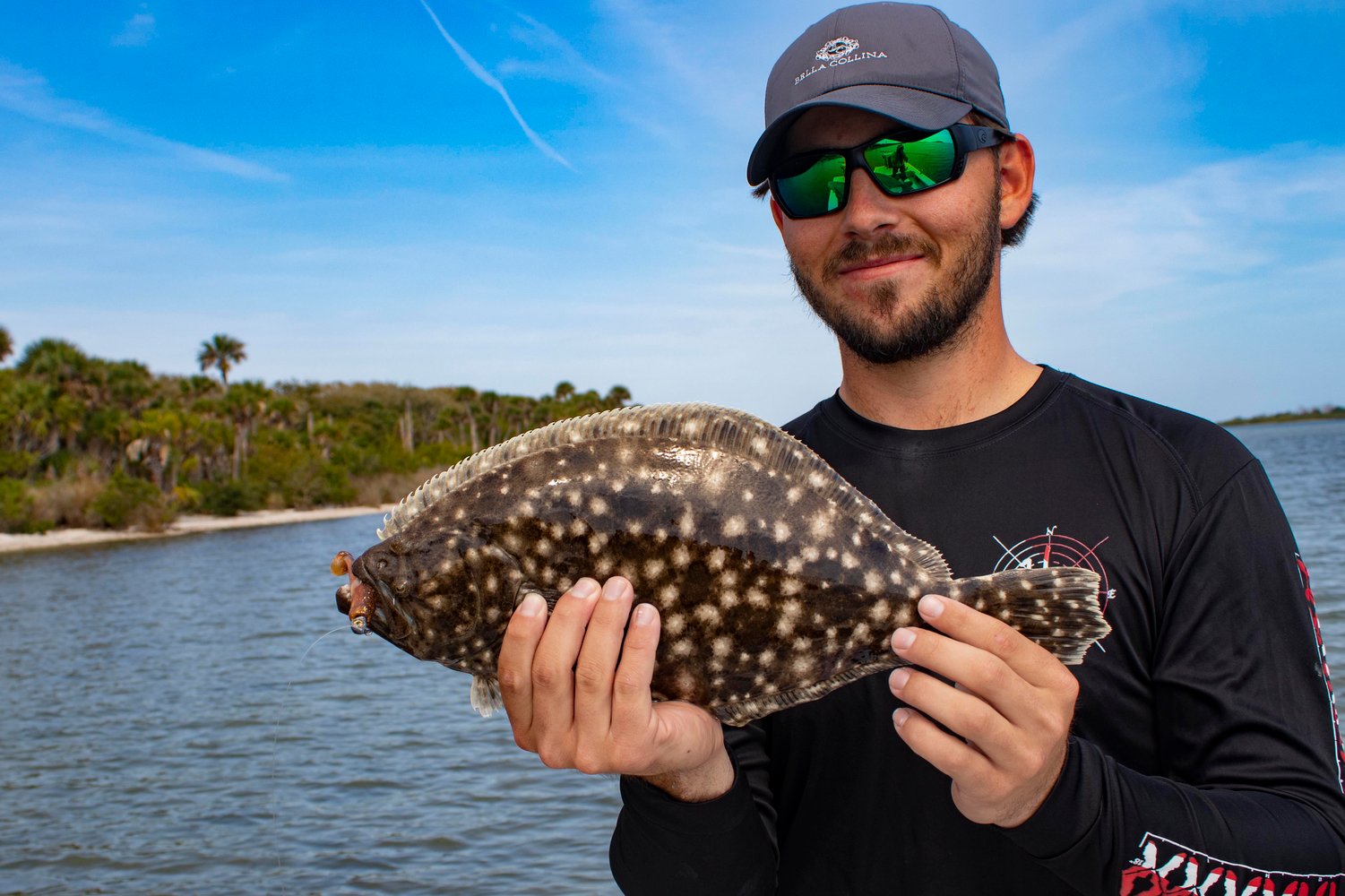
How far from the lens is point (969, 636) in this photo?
2.29 m

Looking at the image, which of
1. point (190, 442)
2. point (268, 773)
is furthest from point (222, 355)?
point (268, 773)

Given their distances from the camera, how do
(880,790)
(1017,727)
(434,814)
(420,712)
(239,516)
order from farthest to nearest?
(239,516) → (420,712) → (434,814) → (880,790) → (1017,727)

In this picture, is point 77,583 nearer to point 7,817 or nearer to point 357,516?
point 7,817

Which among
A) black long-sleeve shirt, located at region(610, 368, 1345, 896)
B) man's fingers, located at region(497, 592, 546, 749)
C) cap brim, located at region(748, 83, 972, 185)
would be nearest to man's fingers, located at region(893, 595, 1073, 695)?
black long-sleeve shirt, located at region(610, 368, 1345, 896)

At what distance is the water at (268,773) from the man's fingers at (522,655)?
752 centimetres

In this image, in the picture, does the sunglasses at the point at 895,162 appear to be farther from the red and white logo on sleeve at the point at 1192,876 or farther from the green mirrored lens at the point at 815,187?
the red and white logo on sleeve at the point at 1192,876

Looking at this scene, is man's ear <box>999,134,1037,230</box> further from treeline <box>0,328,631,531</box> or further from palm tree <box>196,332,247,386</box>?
palm tree <box>196,332,247,386</box>

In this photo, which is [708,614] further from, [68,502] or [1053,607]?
[68,502]

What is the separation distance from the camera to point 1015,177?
3377 millimetres

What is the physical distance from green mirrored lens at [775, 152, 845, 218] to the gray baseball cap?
4.7 inches

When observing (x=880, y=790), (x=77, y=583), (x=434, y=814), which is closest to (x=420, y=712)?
(x=434, y=814)

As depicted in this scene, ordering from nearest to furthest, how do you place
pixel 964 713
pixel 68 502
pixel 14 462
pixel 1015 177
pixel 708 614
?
pixel 964 713, pixel 708 614, pixel 1015 177, pixel 14 462, pixel 68 502

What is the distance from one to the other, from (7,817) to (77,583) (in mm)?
29237

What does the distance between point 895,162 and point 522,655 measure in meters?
1.86
